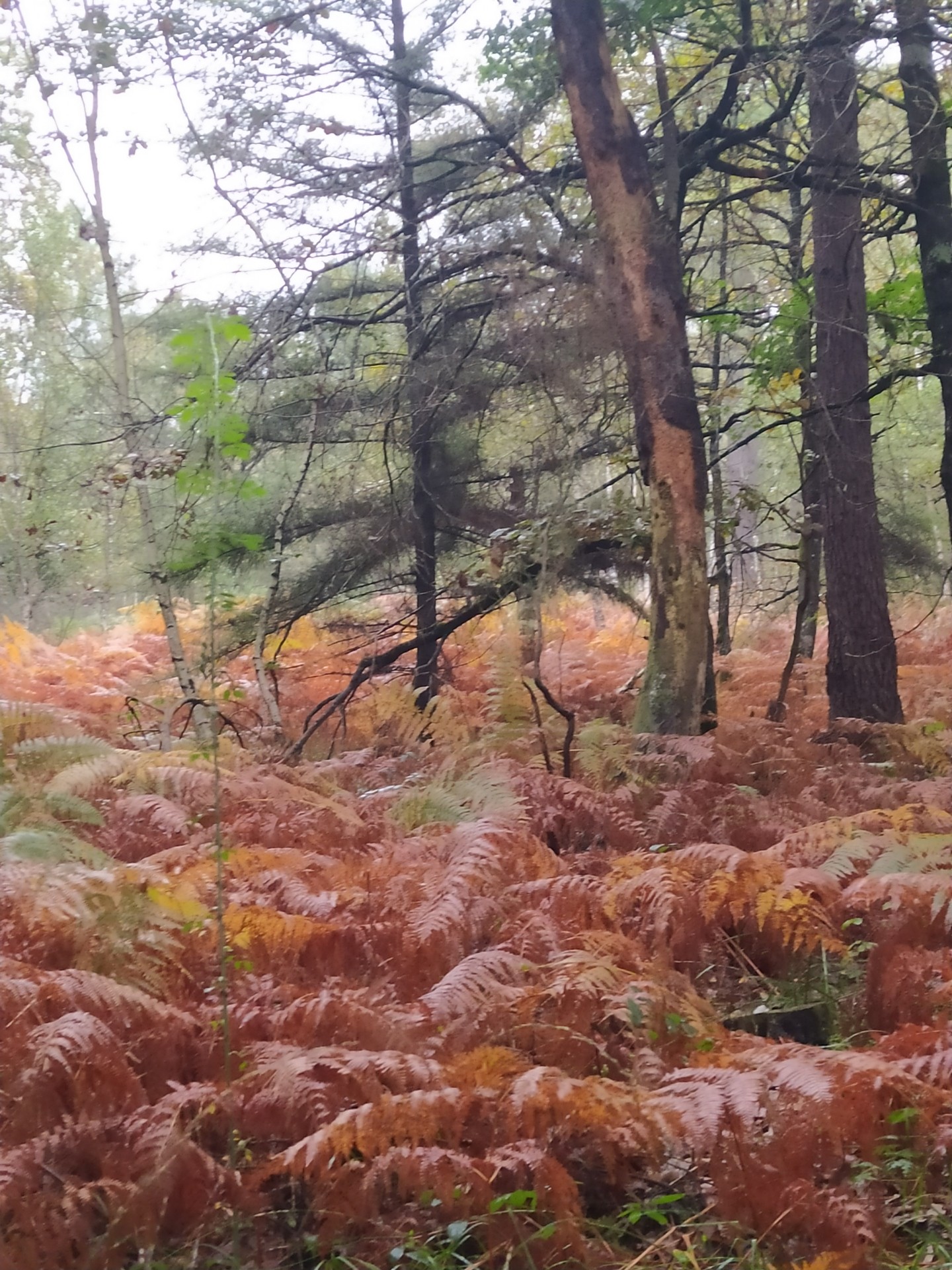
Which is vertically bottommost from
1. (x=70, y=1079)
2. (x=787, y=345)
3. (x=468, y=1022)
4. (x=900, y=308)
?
(x=468, y=1022)

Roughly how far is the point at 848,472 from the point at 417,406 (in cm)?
347

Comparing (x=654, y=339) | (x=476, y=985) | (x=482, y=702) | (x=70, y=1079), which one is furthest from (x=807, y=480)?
Answer: (x=70, y=1079)

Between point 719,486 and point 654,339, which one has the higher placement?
point 654,339

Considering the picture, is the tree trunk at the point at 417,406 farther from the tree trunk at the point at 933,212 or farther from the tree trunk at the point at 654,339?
the tree trunk at the point at 933,212

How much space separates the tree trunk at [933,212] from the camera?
697cm

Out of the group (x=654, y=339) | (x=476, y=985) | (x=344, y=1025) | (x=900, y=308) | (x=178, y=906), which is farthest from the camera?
(x=900, y=308)

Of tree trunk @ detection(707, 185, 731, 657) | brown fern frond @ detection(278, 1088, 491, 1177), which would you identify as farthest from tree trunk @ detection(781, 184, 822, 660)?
brown fern frond @ detection(278, 1088, 491, 1177)

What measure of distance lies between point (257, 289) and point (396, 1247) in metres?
7.33

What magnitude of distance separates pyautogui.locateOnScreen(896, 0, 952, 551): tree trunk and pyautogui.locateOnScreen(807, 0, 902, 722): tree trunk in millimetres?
469

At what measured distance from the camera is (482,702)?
809cm

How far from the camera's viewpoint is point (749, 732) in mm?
6855

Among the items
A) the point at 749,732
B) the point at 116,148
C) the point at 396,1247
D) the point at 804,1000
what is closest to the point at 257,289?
the point at 116,148

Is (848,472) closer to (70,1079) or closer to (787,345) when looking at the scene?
(787,345)

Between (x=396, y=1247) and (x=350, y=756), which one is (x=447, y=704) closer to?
(x=350, y=756)
